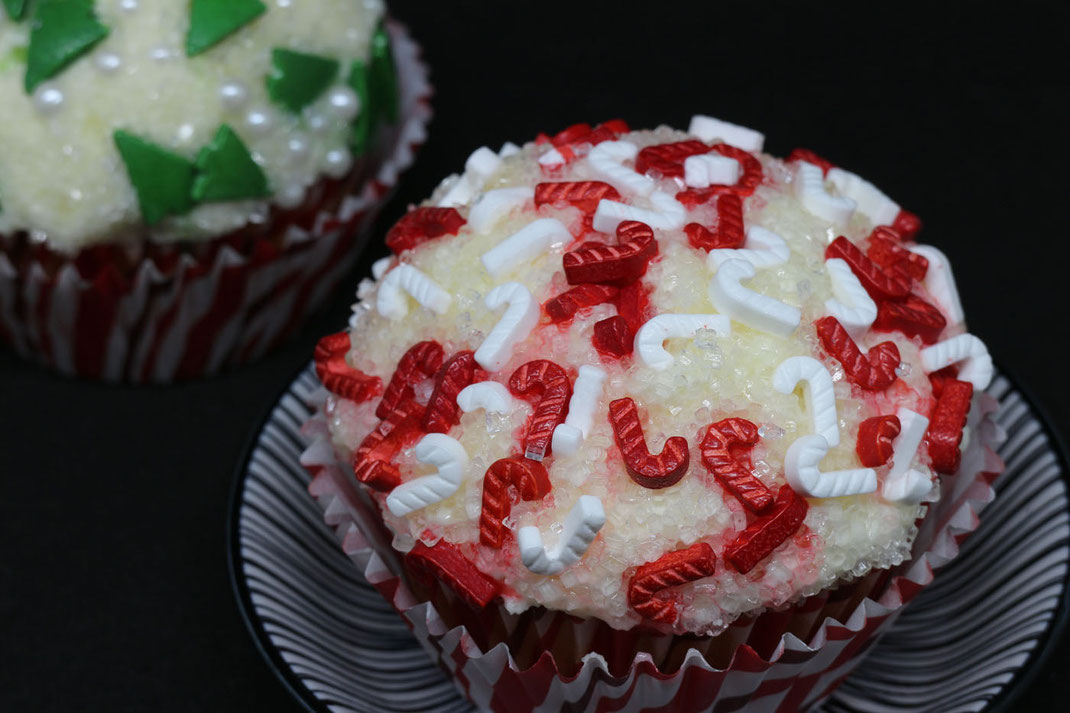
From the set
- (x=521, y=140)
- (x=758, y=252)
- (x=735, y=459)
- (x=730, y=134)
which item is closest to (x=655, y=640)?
(x=735, y=459)

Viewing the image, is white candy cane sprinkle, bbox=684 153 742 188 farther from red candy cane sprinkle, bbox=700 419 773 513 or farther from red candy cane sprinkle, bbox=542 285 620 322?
red candy cane sprinkle, bbox=700 419 773 513

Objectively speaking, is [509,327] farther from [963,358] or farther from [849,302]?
[963,358]

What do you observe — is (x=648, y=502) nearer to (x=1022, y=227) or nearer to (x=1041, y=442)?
(x=1041, y=442)

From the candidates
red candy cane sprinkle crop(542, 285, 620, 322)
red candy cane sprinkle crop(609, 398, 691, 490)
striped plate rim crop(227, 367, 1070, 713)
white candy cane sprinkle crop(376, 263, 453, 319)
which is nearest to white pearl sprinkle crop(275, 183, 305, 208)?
striped plate rim crop(227, 367, 1070, 713)

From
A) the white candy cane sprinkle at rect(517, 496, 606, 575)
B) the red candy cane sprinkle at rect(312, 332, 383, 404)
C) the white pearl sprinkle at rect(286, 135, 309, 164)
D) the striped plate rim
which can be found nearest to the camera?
the white candy cane sprinkle at rect(517, 496, 606, 575)

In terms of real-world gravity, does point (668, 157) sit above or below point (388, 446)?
above

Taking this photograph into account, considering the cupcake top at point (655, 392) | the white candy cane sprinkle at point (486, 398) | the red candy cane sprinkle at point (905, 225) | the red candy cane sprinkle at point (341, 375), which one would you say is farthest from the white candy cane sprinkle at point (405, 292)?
the red candy cane sprinkle at point (905, 225)
